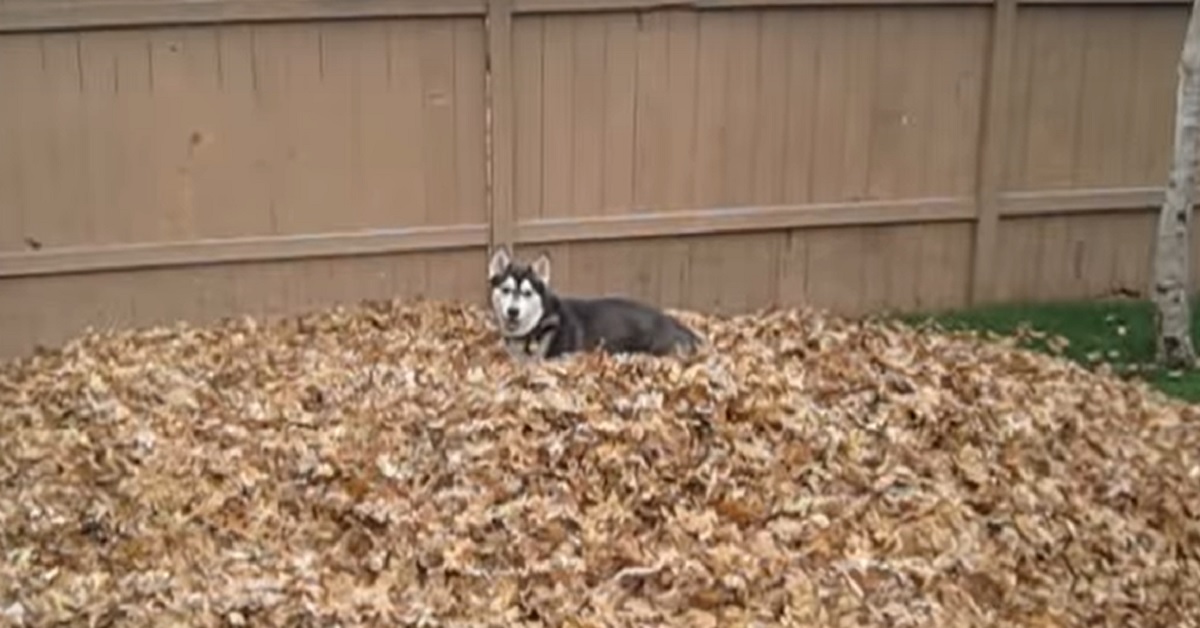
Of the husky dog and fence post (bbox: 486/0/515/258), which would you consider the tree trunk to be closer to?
the husky dog

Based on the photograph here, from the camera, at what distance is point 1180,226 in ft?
23.9

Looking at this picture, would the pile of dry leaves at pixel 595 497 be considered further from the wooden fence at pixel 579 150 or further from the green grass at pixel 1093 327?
the wooden fence at pixel 579 150

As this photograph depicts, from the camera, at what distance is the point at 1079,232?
8.69m

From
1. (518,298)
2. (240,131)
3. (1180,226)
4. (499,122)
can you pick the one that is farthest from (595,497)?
(1180,226)

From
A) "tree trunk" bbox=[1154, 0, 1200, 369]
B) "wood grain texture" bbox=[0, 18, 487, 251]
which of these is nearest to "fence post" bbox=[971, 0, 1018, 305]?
"tree trunk" bbox=[1154, 0, 1200, 369]

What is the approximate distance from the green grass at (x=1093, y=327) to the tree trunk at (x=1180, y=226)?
0.15 meters

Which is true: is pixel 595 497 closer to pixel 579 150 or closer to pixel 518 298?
pixel 518 298

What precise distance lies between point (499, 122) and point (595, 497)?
120 inches

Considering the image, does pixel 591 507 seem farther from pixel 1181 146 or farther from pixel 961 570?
pixel 1181 146

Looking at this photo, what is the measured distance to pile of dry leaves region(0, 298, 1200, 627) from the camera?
4.48 metres

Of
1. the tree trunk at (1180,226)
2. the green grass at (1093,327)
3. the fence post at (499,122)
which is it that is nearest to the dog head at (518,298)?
the fence post at (499,122)

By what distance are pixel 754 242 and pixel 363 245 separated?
77.0 inches

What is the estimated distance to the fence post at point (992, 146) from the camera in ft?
26.9

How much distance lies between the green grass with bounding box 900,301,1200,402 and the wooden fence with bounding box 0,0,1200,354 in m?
0.16
